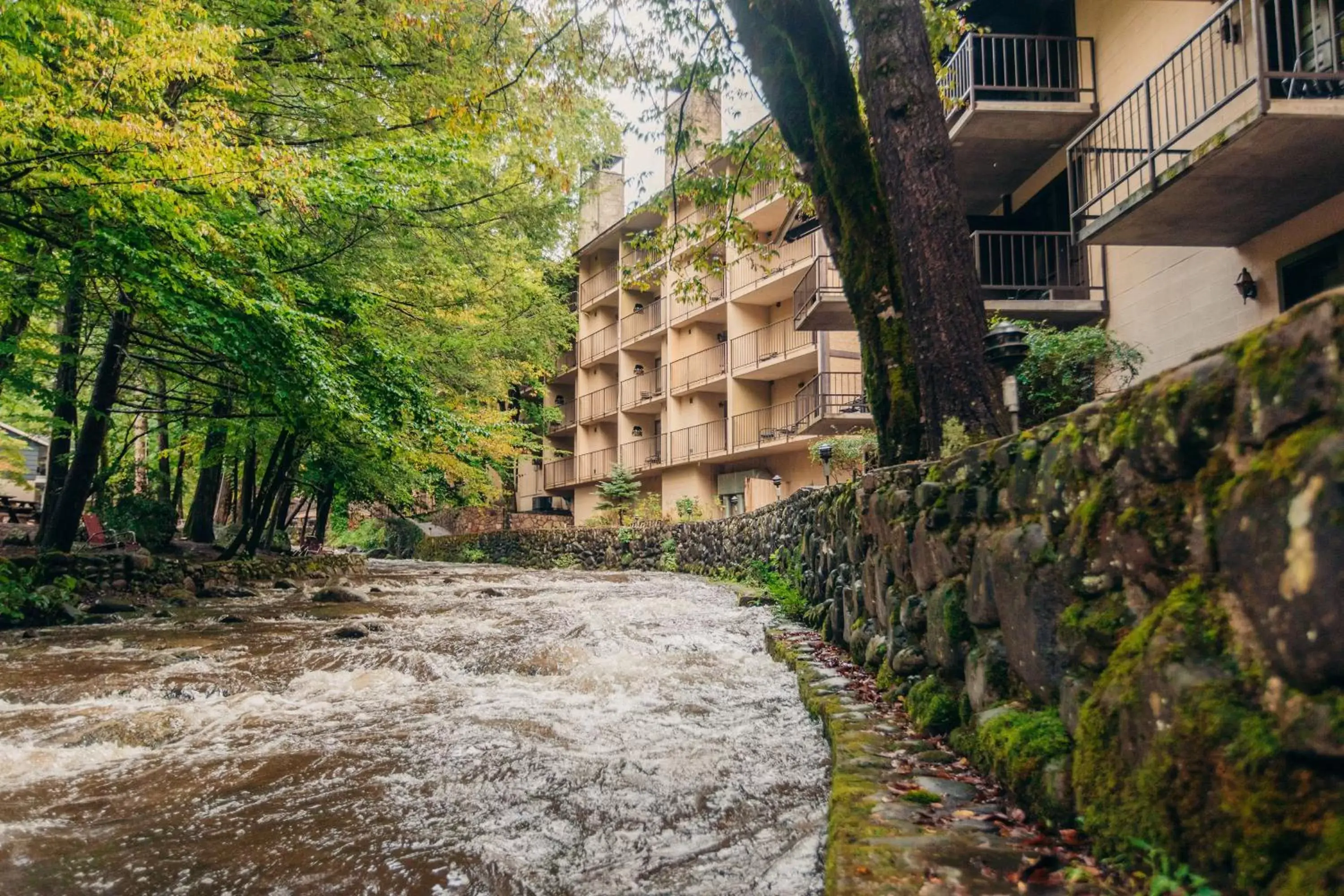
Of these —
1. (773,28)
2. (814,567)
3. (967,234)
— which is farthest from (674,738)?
(773,28)

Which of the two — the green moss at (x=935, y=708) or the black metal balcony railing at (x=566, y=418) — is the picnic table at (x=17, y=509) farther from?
the green moss at (x=935, y=708)

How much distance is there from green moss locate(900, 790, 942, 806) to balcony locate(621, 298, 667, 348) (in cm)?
2488

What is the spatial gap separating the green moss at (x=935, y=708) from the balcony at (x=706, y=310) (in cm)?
2036

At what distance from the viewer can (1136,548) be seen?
229cm

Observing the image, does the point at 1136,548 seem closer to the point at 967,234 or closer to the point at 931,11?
the point at 967,234

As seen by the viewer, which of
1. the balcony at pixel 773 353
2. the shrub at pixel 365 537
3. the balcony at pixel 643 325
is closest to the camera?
the balcony at pixel 773 353

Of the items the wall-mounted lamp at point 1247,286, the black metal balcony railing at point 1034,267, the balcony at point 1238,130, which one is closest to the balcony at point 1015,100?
the black metal balcony railing at point 1034,267

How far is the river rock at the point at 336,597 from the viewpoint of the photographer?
12.3 m

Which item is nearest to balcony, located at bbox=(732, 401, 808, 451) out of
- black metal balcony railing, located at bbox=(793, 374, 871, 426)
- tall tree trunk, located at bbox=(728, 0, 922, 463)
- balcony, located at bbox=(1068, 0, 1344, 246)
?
black metal balcony railing, located at bbox=(793, 374, 871, 426)

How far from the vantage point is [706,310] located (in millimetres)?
25062

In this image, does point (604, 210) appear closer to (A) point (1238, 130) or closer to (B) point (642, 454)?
(B) point (642, 454)

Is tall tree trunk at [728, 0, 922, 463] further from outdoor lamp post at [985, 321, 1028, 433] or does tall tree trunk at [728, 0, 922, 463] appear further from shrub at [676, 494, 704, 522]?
shrub at [676, 494, 704, 522]

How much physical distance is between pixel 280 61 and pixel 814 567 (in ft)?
31.4

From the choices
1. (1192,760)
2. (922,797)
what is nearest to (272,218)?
(922,797)
